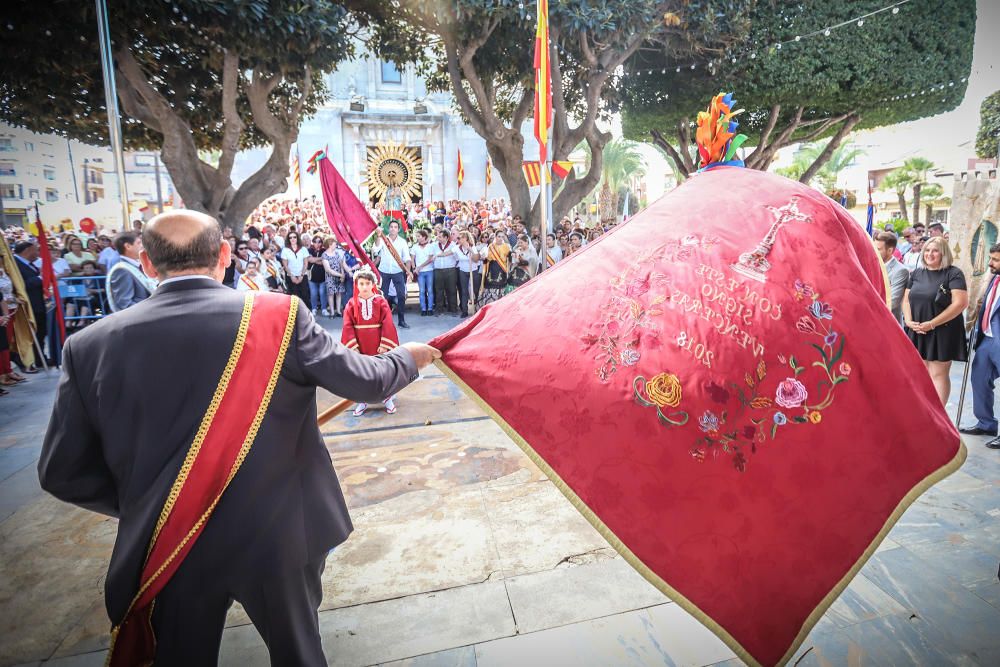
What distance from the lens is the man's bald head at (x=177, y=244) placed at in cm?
171

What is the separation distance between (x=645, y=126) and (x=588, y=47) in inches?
217

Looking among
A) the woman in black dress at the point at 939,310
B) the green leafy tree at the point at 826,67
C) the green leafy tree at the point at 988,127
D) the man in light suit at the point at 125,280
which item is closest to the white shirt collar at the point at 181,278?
the man in light suit at the point at 125,280

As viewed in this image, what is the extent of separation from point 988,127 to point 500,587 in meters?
33.9

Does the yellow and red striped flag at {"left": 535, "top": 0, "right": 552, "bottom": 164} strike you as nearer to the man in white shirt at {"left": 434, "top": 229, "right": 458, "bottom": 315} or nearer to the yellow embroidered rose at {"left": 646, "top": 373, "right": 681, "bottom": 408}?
the man in white shirt at {"left": 434, "top": 229, "right": 458, "bottom": 315}

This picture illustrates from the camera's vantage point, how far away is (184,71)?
11727 millimetres

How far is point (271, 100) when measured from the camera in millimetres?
13055

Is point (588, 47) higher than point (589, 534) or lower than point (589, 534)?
higher

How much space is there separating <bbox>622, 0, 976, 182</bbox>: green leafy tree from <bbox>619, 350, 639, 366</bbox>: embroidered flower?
13399 mm

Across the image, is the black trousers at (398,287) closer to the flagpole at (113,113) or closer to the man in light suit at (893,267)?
the flagpole at (113,113)

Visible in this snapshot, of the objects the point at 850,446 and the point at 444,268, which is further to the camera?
the point at 444,268

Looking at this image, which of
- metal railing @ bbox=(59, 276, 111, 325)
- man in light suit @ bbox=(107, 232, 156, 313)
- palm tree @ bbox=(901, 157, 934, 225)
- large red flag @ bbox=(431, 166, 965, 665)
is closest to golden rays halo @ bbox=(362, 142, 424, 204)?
metal railing @ bbox=(59, 276, 111, 325)

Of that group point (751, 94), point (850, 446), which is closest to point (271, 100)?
point (751, 94)

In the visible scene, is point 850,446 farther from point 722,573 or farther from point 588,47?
point 588,47

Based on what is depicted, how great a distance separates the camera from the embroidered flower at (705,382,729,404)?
1.91 metres
